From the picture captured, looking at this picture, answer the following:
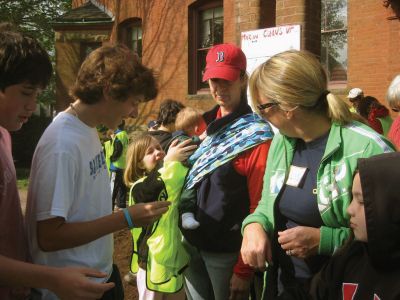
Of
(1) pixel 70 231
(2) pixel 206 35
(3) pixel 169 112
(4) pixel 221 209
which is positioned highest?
(2) pixel 206 35

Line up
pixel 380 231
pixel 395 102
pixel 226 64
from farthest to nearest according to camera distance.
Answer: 1. pixel 395 102
2. pixel 226 64
3. pixel 380 231

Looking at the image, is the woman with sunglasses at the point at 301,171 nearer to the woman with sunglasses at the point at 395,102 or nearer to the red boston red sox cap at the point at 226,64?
the red boston red sox cap at the point at 226,64

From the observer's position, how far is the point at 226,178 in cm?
275

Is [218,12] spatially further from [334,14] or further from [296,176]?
[296,176]

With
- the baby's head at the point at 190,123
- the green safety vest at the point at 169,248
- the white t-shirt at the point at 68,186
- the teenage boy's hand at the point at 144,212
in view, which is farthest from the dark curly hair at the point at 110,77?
the baby's head at the point at 190,123

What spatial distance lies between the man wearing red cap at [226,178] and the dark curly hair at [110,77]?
31.8 inches

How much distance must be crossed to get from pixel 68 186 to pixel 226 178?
3.68 feet

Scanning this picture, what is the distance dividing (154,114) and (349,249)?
35.0 feet

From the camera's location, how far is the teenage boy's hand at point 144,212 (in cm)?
207

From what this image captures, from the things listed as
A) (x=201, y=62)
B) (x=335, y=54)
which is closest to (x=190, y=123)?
(x=335, y=54)

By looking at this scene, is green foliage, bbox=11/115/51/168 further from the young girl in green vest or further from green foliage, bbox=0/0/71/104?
the young girl in green vest

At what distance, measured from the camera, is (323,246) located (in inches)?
76.6

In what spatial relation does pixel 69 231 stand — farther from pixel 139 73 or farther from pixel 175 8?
pixel 175 8

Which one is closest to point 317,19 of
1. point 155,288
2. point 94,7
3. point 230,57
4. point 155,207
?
point 230,57
